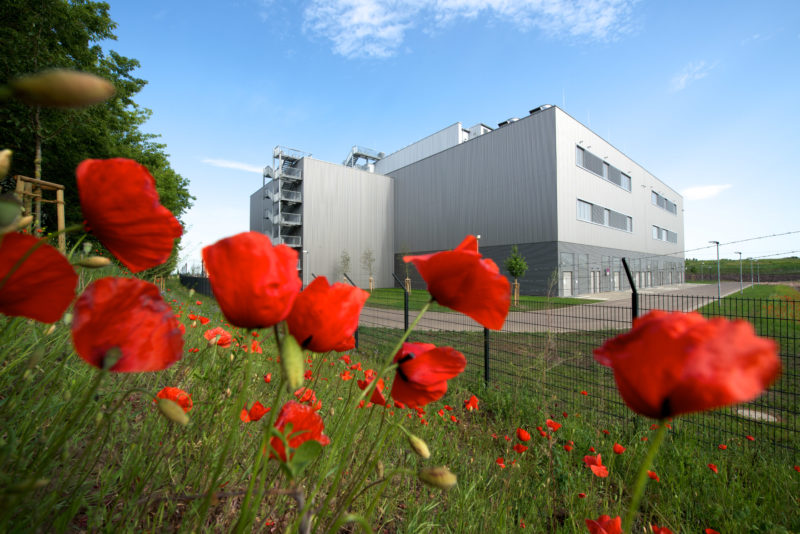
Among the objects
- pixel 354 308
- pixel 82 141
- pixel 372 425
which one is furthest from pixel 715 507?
pixel 82 141

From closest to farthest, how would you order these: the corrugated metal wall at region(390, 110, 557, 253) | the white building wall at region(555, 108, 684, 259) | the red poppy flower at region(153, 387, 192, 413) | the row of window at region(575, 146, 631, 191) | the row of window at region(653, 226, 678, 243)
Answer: the red poppy flower at region(153, 387, 192, 413) < the white building wall at region(555, 108, 684, 259) < the corrugated metal wall at region(390, 110, 557, 253) < the row of window at region(575, 146, 631, 191) < the row of window at region(653, 226, 678, 243)

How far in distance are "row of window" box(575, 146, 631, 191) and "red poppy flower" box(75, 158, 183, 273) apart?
21.3 metres

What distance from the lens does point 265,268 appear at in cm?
33

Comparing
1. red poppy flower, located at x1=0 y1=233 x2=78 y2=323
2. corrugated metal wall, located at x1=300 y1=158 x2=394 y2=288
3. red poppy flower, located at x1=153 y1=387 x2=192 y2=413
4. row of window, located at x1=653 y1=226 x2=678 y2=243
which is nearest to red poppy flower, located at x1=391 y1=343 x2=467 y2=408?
red poppy flower, located at x1=0 y1=233 x2=78 y2=323

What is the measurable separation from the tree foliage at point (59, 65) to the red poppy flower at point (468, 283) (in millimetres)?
4112

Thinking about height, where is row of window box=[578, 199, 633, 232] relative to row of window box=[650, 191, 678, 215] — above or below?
below

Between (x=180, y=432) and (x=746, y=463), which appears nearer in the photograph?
(x=180, y=432)

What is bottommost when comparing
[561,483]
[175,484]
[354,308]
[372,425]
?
[561,483]

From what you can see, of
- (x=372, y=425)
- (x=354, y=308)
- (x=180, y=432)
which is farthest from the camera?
(x=372, y=425)

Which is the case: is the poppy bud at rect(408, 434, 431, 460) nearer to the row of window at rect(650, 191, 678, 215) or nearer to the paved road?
the paved road

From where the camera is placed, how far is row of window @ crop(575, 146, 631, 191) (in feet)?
62.4

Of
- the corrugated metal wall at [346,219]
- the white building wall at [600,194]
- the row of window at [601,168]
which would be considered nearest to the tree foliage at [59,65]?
the corrugated metal wall at [346,219]

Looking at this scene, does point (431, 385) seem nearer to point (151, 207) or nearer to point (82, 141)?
point (151, 207)

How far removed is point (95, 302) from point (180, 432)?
2.71 ft
